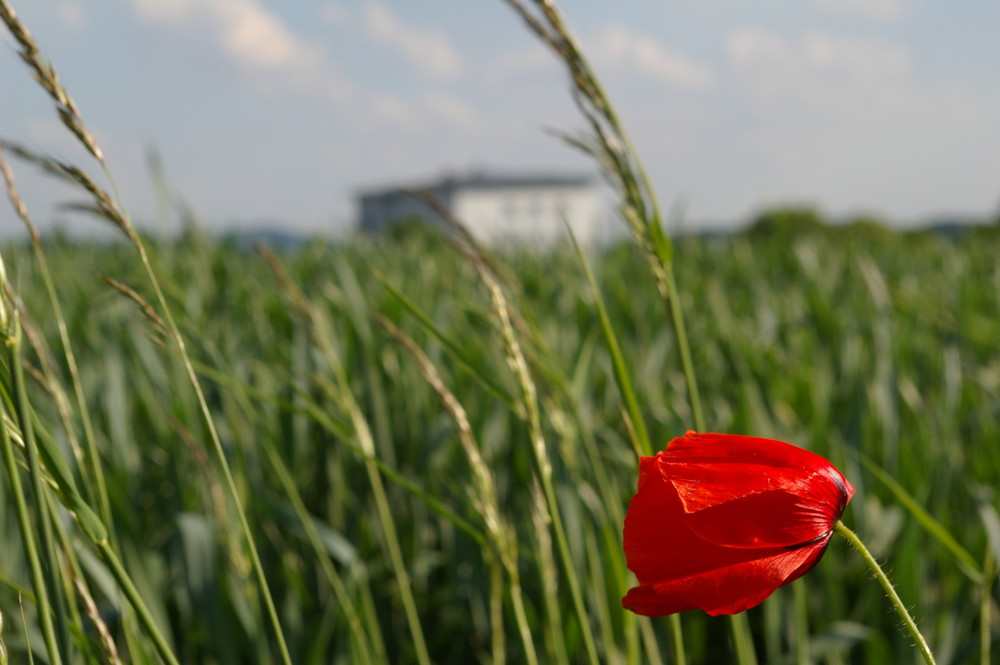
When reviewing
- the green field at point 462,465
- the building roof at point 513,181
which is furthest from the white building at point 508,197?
the green field at point 462,465

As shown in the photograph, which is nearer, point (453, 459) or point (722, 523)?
point (722, 523)

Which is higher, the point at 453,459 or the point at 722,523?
the point at 722,523

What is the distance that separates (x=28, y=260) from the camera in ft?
14.1

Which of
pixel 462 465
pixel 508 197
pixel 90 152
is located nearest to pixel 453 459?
pixel 462 465

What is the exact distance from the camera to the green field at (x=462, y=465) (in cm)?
100

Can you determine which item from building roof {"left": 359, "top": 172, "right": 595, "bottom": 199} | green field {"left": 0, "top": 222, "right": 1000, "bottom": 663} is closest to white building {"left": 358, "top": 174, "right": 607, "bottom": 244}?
building roof {"left": 359, "top": 172, "right": 595, "bottom": 199}

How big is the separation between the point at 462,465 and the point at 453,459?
4 centimetres

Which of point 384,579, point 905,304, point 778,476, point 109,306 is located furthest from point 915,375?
point 109,306

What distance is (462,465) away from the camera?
1723 millimetres

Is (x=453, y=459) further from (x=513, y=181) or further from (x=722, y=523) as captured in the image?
(x=513, y=181)

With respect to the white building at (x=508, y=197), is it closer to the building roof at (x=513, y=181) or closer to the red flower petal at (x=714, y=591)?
the building roof at (x=513, y=181)

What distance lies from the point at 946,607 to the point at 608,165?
0.97 m

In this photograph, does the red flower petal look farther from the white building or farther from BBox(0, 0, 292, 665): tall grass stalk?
the white building

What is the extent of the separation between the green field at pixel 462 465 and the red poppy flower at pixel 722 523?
248 millimetres
